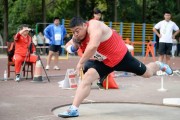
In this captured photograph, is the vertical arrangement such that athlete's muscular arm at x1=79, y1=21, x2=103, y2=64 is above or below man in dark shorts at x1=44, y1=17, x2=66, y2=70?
above

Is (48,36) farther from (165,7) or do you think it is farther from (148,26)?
(165,7)

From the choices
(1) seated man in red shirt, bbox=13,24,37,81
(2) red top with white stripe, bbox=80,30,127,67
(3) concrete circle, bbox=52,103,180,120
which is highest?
(2) red top with white stripe, bbox=80,30,127,67

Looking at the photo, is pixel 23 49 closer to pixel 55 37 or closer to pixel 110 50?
pixel 55 37

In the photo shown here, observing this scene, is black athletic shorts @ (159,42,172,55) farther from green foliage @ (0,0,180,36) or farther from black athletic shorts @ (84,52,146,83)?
green foliage @ (0,0,180,36)

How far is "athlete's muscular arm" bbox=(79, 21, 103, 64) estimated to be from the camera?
24.5 ft

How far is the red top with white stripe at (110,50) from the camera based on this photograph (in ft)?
25.9

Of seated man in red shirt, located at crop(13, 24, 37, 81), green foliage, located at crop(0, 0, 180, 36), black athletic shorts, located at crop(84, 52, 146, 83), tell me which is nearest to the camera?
black athletic shorts, located at crop(84, 52, 146, 83)

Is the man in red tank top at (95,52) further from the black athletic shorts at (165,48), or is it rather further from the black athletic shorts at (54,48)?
the black athletic shorts at (54,48)

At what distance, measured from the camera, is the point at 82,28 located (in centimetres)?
764

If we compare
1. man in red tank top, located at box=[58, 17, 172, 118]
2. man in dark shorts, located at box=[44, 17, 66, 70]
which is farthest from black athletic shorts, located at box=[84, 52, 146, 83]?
man in dark shorts, located at box=[44, 17, 66, 70]

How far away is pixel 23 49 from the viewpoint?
1364 cm

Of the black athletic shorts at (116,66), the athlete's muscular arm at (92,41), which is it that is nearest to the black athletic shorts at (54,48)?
the black athletic shorts at (116,66)

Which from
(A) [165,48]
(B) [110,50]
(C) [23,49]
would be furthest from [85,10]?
(B) [110,50]

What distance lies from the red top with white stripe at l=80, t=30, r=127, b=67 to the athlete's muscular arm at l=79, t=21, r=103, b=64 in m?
0.19
